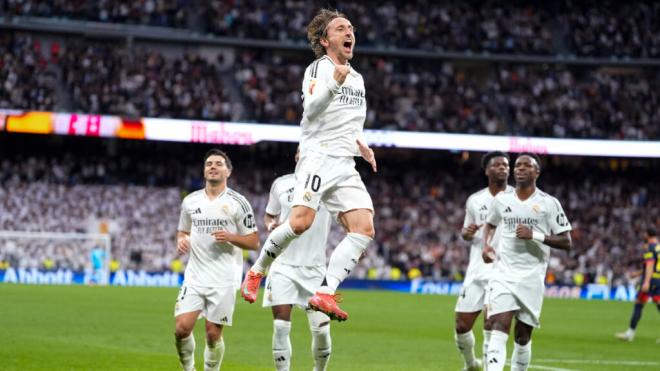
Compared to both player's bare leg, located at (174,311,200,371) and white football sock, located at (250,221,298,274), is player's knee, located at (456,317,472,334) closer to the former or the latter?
player's bare leg, located at (174,311,200,371)

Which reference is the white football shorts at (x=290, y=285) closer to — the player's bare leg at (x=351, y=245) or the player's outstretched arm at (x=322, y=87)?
the player's bare leg at (x=351, y=245)

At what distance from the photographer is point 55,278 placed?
39.8 metres

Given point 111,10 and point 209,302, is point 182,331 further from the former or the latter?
point 111,10

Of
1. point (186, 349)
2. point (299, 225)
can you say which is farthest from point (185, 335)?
point (299, 225)

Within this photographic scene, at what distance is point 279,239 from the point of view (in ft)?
29.3

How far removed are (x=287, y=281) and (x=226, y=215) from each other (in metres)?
1.01

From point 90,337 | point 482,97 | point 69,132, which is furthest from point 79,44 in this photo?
point 90,337

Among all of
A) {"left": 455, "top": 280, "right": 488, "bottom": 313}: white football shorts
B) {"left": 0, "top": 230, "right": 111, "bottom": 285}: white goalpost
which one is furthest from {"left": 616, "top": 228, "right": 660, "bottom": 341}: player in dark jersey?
{"left": 0, "top": 230, "right": 111, "bottom": 285}: white goalpost

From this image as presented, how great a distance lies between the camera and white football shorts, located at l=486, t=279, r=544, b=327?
11305mm

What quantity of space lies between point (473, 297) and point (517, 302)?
2.08 m

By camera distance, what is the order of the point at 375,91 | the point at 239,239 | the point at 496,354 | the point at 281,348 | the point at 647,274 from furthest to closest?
1. the point at 375,91
2. the point at 647,274
3. the point at 239,239
4. the point at 496,354
5. the point at 281,348

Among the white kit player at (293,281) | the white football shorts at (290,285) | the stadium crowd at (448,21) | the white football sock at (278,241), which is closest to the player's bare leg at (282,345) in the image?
the white kit player at (293,281)

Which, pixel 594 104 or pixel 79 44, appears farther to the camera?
pixel 594 104

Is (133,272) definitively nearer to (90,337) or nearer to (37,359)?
(90,337)
